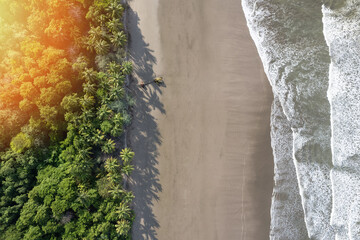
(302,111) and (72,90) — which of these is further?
(302,111)

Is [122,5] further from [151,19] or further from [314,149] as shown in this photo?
[314,149]

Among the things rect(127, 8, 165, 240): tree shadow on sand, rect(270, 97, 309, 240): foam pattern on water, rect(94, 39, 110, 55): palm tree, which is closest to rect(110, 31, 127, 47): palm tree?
rect(94, 39, 110, 55): palm tree

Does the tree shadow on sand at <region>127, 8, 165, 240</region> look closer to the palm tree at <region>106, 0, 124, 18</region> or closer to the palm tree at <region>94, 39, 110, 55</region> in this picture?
the palm tree at <region>106, 0, 124, 18</region>

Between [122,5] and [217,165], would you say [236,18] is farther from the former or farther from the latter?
[217,165]

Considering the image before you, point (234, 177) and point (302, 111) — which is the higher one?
point (302, 111)

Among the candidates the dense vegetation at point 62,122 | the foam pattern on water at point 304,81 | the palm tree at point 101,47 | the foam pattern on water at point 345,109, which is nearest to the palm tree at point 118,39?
the dense vegetation at point 62,122

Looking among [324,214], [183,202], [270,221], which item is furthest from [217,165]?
[324,214]

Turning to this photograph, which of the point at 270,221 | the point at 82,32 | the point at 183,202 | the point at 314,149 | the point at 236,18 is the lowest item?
the point at 270,221

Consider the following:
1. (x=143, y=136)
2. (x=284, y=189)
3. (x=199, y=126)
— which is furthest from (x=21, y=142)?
(x=284, y=189)
